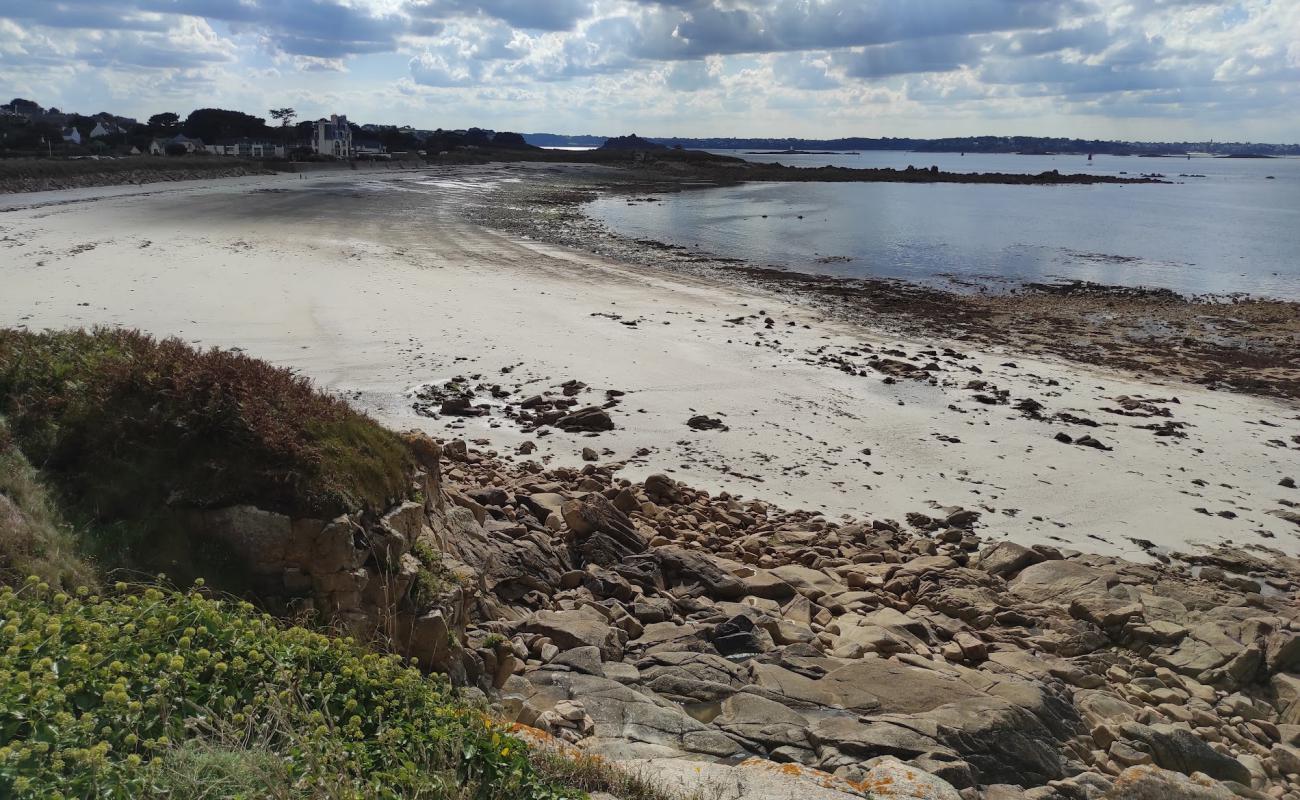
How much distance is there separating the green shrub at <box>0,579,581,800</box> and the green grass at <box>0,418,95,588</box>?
0.52 meters

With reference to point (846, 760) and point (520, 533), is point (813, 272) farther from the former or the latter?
point (846, 760)

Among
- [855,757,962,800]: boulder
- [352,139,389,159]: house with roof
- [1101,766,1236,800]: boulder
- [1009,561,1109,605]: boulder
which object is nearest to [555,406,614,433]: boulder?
[1009,561,1109,605]: boulder

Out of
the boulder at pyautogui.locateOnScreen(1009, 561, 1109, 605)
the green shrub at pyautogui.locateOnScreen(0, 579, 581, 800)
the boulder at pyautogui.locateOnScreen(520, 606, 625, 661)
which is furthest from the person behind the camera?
the boulder at pyautogui.locateOnScreen(1009, 561, 1109, 605)

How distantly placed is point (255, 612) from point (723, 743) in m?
3.14

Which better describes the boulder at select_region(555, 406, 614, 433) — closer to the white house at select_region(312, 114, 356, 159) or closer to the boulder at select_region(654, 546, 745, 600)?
the boulder at select_region(654, 546, 745, 600)

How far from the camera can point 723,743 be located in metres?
5.58

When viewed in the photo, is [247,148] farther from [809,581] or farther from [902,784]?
[902,784]

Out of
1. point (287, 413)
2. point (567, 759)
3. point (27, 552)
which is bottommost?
point (567, 759)

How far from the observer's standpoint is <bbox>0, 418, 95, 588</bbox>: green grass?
499 cm

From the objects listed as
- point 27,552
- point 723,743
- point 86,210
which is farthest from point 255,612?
point 86,210

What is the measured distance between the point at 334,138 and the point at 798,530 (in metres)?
124

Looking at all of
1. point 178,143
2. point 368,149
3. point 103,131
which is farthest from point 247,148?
point 103,131

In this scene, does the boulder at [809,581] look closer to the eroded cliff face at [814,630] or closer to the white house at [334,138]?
the eroded cliff face at [814,630]

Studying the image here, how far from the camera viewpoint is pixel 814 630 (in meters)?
8.54
